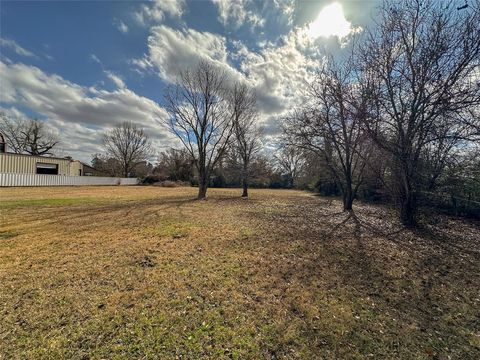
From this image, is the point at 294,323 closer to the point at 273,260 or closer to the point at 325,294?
the point at 325,294

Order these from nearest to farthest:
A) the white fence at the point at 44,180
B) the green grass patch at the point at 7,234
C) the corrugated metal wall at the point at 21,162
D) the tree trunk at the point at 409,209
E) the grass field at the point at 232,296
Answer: the grass field at the point at 232,296 → the green grass patch at the point at 7,234 → the tree trunk at the point at 409,209 → the white fence at the point at 44,180 → the corrugated metal wall at the point at 21,162

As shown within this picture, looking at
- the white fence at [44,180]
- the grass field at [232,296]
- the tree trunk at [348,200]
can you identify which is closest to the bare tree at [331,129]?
the tree trunk at [348,200]

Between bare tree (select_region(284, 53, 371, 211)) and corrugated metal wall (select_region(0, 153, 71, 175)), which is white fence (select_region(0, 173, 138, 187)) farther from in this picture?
bare tree (select_region(284, 53, 371, 211))

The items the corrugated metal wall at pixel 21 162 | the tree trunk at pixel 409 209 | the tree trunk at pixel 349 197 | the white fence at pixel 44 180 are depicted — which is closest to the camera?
the tree trunk at pixel 409 209

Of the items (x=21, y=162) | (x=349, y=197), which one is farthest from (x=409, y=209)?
(x=21, y=162)

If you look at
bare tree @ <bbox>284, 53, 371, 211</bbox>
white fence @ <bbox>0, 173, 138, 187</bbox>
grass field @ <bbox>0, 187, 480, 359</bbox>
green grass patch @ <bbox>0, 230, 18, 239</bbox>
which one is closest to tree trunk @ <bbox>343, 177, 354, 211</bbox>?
bare tree @ <bbox>284, 53, 371, 211</bbox>

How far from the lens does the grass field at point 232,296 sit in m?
2.33

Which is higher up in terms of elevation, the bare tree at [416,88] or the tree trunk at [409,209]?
Result: the bare tree at [416,88]

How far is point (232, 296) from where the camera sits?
3.22 metres

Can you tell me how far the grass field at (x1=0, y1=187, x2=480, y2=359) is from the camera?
2.33 m

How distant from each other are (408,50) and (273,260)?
8.99 m

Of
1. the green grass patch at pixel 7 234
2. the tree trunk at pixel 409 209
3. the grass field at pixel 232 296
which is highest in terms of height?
the tree trunk at pixel 409 209

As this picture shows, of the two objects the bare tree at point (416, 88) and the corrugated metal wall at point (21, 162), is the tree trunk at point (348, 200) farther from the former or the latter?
the corrugated metal wall at point (21, 162)

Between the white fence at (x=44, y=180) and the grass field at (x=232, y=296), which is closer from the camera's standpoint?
the grass field at (x=232, y=296)
